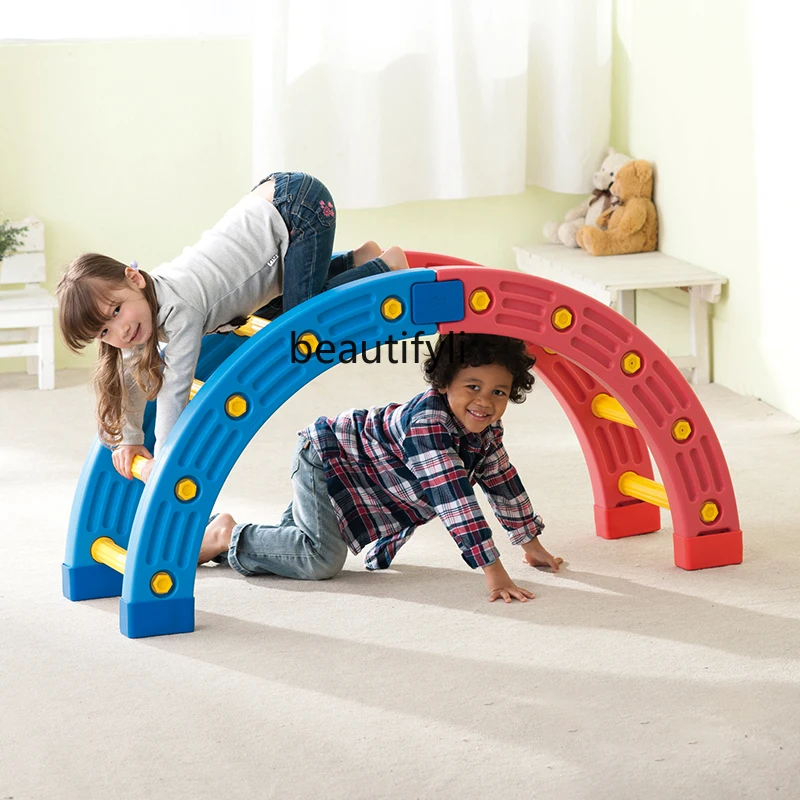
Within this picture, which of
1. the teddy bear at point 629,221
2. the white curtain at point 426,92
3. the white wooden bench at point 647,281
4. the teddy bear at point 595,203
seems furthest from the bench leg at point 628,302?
the white curtain at point 426,92

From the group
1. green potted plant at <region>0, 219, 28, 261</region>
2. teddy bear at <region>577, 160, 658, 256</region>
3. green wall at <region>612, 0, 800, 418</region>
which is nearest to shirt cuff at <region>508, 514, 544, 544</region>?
green wall at <region>612, 0, 800, 418</region>

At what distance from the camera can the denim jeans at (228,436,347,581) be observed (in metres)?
1.94

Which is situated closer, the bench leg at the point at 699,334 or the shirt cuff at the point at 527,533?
the shirt cuff at the point at 527,533

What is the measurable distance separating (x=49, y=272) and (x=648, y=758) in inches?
108

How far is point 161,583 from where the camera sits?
1744 mm

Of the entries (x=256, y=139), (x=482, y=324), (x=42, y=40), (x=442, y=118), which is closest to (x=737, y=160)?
(x=442, y=118)

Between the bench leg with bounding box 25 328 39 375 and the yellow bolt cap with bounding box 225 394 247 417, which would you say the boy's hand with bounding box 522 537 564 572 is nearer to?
the yellow bolt cap with bounding box 225 394 247 417

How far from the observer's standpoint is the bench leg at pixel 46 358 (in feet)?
11.3

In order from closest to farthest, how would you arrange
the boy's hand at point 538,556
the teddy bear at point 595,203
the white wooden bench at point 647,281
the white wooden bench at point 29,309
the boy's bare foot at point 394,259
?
the boy's bare foot at point 394,259 → the boy's hand at point 538,556 → the white wooden bench at point 647,281 → the white wooden bench at point 29,309 → the teddy bear at point 595,203

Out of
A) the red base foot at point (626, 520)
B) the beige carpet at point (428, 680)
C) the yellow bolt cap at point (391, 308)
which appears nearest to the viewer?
the beige carpet at point (428, 680)

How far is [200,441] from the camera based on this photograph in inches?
67.7

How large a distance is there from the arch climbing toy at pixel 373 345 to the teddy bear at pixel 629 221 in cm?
154

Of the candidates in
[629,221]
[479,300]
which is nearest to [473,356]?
[479,300]

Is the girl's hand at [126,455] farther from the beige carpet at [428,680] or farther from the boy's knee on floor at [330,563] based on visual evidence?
the boy's knee on floor at [330,563]
